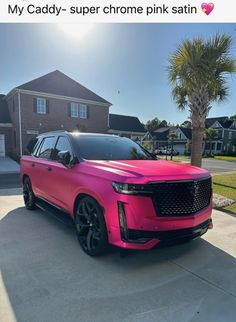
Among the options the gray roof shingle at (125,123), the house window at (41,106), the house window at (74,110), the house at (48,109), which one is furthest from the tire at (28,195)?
the gray roof shingle at (125,123)

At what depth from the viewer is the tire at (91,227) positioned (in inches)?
132

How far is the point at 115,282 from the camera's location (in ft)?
9.95

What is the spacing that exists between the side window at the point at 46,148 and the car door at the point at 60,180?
0.81 ft

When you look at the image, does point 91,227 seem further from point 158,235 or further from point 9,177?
point 9,177

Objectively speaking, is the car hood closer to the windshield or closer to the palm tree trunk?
the windshield

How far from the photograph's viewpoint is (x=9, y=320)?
7.70 feet

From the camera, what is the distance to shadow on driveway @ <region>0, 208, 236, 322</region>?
2498 mm

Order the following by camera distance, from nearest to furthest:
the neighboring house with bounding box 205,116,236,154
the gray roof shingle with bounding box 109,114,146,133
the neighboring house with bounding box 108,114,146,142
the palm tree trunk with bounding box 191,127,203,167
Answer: the palm tree trunk with bounding box 191,127,203,167, the neighboring house with bounding box 108,114,146,142, the gray roof shingle with bounding box 109,114,146,133, the neighboring house with bounding box 205,116,236,154

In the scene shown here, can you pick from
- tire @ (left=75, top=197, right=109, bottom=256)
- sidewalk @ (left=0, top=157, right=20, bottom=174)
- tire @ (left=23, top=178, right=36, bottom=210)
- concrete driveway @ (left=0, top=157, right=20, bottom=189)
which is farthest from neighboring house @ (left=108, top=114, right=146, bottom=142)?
tire @ (left=75, top=197, right=109, bottom=256)

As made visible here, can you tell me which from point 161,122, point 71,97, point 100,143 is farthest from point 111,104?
point 161,122

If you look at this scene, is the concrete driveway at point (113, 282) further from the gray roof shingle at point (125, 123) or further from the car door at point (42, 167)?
the gray roof shingle at point (125, 123)

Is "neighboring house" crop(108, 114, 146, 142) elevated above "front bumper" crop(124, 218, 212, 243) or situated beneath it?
elevated above

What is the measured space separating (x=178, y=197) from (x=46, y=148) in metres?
3.38

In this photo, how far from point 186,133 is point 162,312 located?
56.0 m
